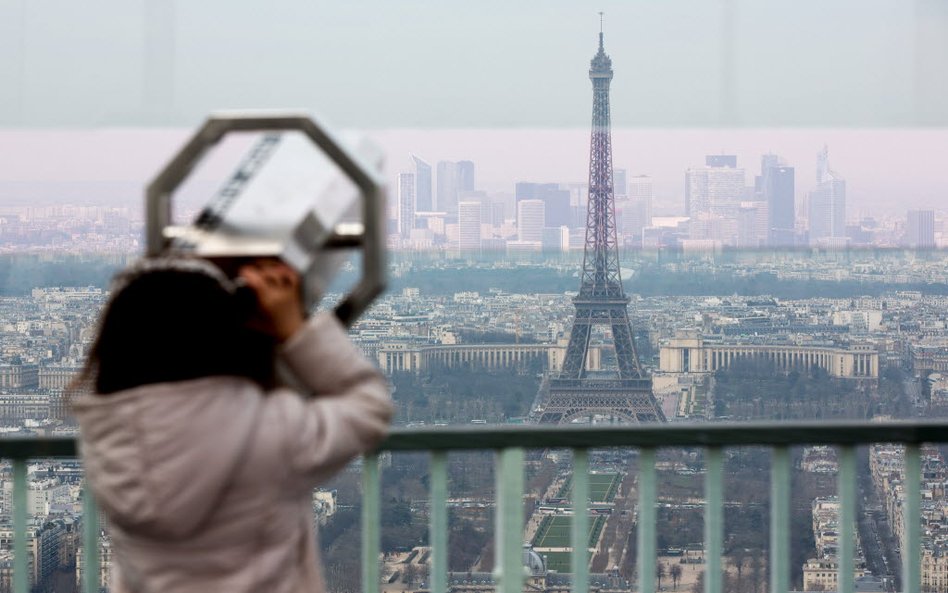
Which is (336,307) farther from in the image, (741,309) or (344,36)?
(741,309)

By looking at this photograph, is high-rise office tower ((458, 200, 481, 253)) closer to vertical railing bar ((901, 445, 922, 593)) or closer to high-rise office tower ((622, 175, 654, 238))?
high-rise office tower ((622, 175, 654, 238))

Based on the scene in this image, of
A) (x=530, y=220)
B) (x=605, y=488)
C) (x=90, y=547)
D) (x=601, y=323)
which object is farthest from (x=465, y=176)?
(x=601, y=323)

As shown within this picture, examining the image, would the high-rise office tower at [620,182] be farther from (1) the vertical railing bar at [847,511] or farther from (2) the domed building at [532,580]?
(1) the vertical railing bar at [847,511]

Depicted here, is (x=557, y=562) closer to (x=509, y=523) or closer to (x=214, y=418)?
(x=509, y=523)

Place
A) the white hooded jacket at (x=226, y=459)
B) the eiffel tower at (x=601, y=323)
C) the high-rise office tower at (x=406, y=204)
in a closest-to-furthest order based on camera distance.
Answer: the white hooded jacket at (x=226, y=459), the high-rise office tower at (x=406, y=204), the eiffel tower at (x=601, y=323)

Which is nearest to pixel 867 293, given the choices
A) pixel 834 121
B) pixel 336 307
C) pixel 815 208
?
pixel 815 208

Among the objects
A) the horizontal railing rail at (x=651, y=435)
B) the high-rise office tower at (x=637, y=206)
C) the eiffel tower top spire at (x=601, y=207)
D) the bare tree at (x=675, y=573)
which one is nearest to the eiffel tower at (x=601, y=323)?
the eiffel tower top spire at (x=601, y=207)
